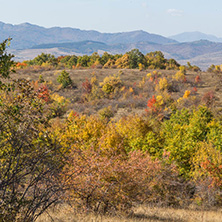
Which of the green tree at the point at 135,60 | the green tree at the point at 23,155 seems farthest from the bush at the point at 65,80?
the green tree at the point at 23,155

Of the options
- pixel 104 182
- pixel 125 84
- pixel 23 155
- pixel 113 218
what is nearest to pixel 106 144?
pixel 104 182

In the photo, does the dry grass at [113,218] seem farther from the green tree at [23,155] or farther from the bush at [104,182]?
the green tree at [23,155]

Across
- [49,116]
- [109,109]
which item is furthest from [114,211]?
[109,109]

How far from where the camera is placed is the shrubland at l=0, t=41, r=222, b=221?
6609 mm

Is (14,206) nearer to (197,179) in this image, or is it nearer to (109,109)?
(197,179)

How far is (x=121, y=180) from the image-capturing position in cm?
1078

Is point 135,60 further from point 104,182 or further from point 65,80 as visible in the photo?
point 104,182

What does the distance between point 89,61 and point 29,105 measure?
91.1m

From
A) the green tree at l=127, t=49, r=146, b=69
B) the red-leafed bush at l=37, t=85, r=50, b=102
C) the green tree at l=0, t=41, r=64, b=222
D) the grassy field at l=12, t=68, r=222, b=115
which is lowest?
the grassy field at l=12, t=68, r=222, b=115

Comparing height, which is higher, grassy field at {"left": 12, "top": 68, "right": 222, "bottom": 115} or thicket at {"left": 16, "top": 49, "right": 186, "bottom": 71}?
thicket at {"left": 16, "top": 49, "right": 186, "bottom": 71}

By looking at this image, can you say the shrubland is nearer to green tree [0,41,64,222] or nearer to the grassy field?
green tree [0,41,64,222]

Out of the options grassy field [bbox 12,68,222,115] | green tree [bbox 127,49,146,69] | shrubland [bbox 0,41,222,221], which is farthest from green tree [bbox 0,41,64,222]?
green tree [bbox 127,49,146,69]

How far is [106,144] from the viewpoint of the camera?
827 inches

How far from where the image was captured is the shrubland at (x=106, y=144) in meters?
6.61
